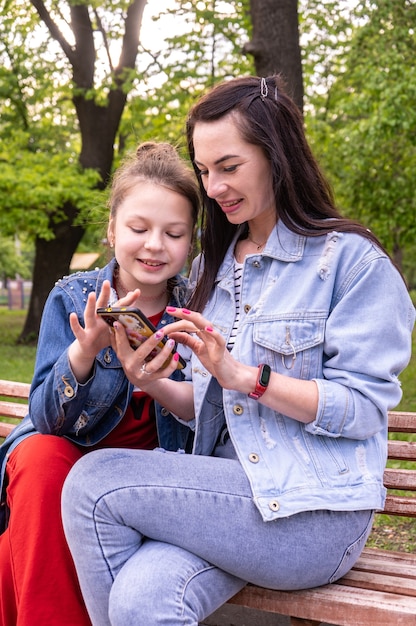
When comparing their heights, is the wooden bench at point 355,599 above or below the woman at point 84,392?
below

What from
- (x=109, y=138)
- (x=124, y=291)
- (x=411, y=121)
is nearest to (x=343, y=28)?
(x=411, y=121)

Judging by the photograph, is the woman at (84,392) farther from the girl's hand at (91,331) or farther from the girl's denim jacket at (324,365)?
the girl's denim jacket at (324,365)

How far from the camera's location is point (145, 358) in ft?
7.92

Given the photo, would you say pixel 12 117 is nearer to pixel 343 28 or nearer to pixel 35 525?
pixel 343 28

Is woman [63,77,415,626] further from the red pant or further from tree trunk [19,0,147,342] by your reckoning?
tree trunk [19,0,147,342]

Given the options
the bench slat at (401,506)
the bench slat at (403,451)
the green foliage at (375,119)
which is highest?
the green foliage at (375,119)

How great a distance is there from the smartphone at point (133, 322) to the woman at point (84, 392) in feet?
0.18

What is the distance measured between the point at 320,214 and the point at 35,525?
130 centimetres

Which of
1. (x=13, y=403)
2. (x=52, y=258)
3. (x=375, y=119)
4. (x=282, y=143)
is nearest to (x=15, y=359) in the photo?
(x=52, y=258)

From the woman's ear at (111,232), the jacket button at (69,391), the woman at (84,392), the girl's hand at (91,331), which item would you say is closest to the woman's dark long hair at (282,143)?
the woman at (84,392)

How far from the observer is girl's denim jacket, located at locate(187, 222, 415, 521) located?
228cm

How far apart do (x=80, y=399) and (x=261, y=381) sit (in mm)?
641

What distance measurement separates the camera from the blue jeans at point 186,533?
7.09ft

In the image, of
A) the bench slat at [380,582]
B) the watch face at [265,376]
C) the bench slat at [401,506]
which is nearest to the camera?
the watch face at [265,376]
